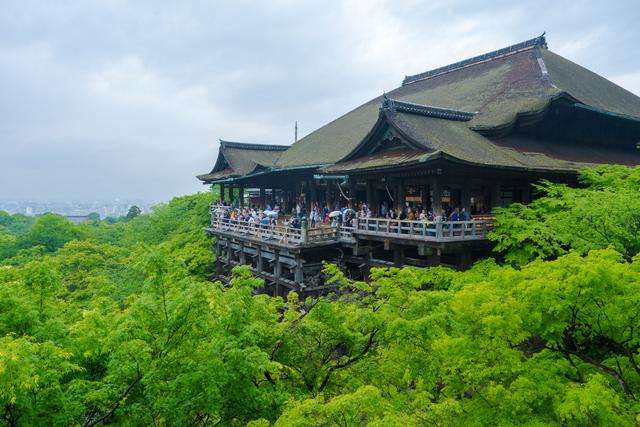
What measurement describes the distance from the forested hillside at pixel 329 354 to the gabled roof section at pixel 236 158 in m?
23.2

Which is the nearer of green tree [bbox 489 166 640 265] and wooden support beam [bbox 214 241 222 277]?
green tree [bbox 489 166 640 265]

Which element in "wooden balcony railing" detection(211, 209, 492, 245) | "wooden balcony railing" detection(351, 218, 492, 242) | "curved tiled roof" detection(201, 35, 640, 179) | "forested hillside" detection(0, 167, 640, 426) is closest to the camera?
"forested hillside" detection(0, 167, 640, 426)

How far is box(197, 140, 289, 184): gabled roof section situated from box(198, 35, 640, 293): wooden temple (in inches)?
123

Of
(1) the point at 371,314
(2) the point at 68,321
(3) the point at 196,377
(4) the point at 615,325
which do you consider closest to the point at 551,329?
(4) the point at 615,325

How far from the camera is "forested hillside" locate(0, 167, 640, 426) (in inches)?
258

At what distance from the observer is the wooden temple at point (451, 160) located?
54.7 ft

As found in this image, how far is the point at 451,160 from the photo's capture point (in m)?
15.1

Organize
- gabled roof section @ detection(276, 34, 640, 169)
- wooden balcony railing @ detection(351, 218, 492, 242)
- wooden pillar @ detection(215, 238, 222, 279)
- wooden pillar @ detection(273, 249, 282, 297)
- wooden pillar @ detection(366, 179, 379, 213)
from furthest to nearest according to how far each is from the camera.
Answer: wooden pillar @ detection(215, 238, 222, 279)
wooden pillar @ detection(273, 249, 282, 297)
gabled roof section @ detection(276, 34, 640, 169)
wooden pillar @ detection(366, 179, 379, 213)
wooden balcony railing @ detection(351, 218, 492, 242)

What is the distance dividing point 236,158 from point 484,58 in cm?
1988

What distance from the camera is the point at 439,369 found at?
8.66 m

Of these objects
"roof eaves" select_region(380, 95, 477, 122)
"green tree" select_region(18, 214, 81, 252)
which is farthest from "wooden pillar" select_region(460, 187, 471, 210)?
"green tree" select_region(18, 214, 81, 252)

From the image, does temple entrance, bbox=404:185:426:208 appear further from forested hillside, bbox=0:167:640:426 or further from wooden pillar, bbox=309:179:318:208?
wooden pillar, bbox=309:179:318:208

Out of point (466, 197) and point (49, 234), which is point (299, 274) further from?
point (49, 234)

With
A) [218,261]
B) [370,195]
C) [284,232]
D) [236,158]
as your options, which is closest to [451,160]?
[370,195]
